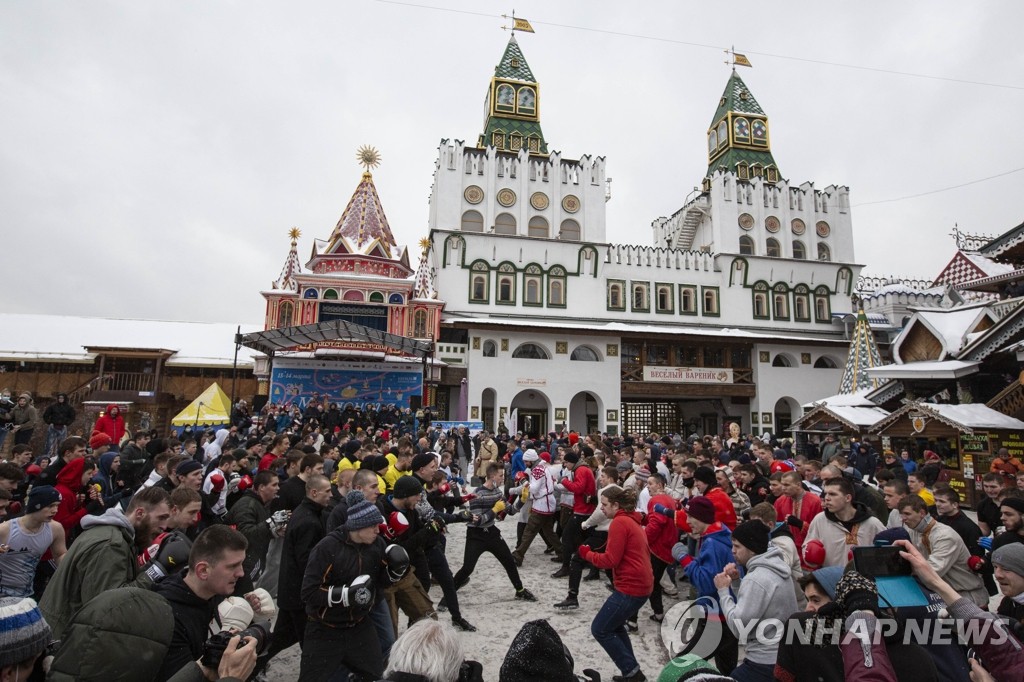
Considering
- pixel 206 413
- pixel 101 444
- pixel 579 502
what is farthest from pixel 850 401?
pixel 206 413

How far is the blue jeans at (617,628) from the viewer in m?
4.46

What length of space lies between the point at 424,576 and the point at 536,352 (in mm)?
23545

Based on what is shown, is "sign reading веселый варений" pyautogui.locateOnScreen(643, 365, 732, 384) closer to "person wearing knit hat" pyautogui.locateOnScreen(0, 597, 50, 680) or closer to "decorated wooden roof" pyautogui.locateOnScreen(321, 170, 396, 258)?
"decorated wooden roof" pyautogui.locateOnScreen(321, 170, 396, 258)

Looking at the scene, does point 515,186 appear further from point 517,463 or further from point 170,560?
point 170,560

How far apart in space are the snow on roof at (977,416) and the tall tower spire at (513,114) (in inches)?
955

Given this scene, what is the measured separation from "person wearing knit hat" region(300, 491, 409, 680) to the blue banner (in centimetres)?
2104

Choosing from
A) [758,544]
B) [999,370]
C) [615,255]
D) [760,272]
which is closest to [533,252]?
[615,255]

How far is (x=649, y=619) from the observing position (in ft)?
20.9

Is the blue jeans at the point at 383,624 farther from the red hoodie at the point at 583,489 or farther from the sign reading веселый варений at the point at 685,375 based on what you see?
the sign reading веселый варений at the point at 685,375

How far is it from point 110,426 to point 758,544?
12878 mm

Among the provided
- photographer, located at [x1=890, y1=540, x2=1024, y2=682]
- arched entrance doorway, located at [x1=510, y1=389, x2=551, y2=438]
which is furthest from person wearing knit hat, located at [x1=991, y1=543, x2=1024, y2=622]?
arched entrance doorway, located at [x1=510, y1=389, x2=551, y2=438]

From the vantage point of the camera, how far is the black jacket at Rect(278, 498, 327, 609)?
13.3 ft

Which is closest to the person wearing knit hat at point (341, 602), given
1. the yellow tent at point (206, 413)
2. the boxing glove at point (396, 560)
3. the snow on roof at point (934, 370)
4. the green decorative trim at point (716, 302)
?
the boxing glove at point (396, 560)

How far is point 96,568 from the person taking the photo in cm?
302
